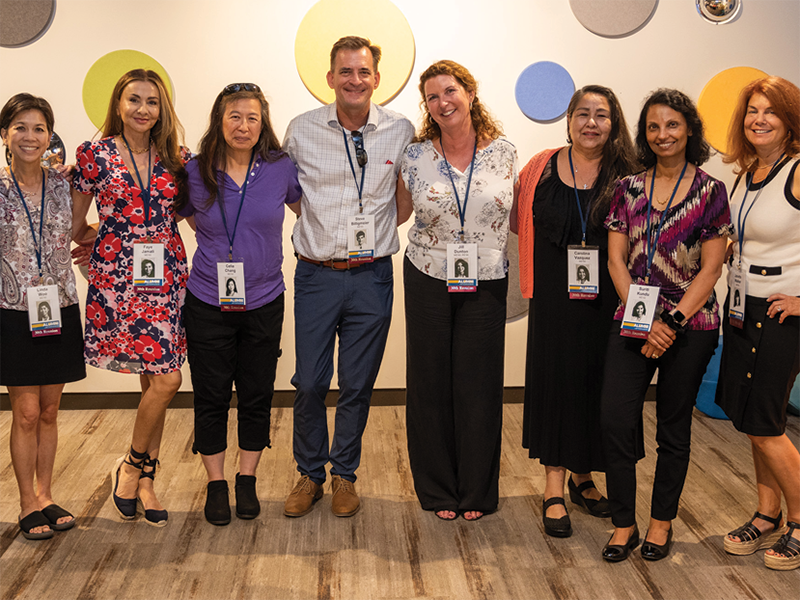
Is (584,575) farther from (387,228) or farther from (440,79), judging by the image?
(440,79)

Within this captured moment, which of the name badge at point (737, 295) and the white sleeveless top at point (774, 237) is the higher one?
the white sleeveless top at point (774, 237)

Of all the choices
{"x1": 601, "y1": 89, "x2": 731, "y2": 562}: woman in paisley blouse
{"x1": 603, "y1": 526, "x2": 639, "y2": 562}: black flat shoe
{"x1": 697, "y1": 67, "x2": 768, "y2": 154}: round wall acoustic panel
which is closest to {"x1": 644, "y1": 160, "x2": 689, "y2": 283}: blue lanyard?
{"x1": 601, "y1": 89, "x2": 731, "y2": 562}: woman in paisley blouse

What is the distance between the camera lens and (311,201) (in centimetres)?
275

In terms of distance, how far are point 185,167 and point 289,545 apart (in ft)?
4.94

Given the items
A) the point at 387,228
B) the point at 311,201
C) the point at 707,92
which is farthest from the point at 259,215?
the point at 707,92

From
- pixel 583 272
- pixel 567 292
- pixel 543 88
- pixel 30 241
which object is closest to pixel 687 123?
pixel 583 272

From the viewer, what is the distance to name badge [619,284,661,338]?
91.8 inches

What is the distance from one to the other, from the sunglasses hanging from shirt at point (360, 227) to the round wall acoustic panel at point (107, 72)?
1745mm

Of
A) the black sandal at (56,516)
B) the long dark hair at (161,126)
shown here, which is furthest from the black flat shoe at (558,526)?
the long dark hair at (161,126)

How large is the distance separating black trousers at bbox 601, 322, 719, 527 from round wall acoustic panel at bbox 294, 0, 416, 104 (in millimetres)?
2263

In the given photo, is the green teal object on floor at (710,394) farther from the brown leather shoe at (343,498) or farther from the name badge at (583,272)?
the brown leather shoe at (343,498)

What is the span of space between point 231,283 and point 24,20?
2.43 m

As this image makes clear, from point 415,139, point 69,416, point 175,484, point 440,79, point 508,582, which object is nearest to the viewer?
point 508,582

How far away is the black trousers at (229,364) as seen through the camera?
8.82ft
